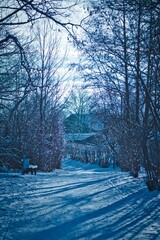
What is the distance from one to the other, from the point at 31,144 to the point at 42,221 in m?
10.6

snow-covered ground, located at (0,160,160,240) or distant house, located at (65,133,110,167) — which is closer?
snow-covered ground, located at (0,160,160,240)

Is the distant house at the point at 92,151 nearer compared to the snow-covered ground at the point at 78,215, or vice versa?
the snow-covered ground at the point at 78,215

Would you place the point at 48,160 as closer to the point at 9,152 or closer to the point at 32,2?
the point at 9,152

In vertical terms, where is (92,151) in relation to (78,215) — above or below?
above

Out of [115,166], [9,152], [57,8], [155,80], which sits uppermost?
[57,8]

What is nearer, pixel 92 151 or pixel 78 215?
pixel 78 215

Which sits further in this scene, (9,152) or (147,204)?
(9,152)

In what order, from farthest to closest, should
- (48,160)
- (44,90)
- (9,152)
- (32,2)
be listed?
1. (44,90)
2. (48,160)
3. (9,152)
4. (32,2)

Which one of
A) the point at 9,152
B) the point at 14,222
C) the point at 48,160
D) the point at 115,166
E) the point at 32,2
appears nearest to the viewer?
the point at 14,222

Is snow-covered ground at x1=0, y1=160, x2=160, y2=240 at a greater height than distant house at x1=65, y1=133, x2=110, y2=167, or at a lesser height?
lesser

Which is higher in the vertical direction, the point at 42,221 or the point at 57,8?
the point at 57,8

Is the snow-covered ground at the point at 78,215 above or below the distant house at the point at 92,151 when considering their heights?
below

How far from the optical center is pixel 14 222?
4.33m

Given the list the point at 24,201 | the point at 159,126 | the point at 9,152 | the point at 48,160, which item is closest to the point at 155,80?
the point at 159,126
